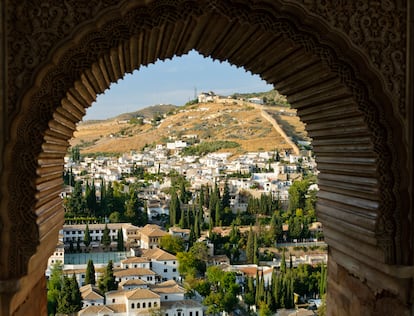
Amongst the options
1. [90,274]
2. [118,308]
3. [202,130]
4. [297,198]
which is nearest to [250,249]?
Result: [297,198]

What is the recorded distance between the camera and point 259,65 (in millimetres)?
2701

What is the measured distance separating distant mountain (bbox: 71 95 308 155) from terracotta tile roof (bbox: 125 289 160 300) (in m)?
37.6

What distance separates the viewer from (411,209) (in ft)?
7.24

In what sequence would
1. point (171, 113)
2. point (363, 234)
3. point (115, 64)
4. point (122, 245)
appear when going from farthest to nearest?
point (171, 113) → point (122, 245) → point (115, 64) → point (363, 234)

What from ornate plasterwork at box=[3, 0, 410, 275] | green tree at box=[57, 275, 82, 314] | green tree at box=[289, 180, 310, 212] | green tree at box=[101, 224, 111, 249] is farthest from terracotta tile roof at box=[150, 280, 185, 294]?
ornate plasterwork at box=[3, 0, 410, 275]

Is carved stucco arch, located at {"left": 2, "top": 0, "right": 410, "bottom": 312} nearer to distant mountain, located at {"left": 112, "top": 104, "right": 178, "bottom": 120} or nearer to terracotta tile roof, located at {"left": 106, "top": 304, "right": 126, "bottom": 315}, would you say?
terracotta tile roof, located at {"left": 106, "top": 304, "right": 126, "bottom": 315}

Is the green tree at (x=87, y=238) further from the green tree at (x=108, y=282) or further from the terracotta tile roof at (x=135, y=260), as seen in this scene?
the green tree at (x=108, y=282)

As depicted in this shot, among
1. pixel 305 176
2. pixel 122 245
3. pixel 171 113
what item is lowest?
pixel 122 245

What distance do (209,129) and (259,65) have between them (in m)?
66.5

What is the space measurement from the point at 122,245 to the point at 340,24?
31.1m

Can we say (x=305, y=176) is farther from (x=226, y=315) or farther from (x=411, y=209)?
(x=411, y=209)

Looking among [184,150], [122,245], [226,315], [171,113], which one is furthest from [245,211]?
[171,113]

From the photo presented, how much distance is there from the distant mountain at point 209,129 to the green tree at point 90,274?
36.5 m

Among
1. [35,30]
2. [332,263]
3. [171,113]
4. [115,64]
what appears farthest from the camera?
[171,113]
